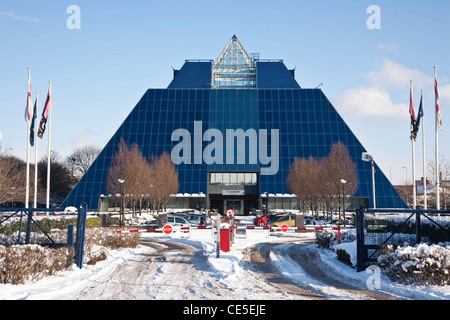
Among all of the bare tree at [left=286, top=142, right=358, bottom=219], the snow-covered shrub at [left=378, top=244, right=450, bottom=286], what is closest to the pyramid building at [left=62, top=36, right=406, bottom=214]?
the bare tree at [left=286, top=142, right=358, bottom=219]

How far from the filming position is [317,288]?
10828mm

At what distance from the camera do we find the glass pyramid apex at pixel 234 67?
8262 cm

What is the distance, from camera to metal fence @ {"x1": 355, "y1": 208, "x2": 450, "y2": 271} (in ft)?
43.2

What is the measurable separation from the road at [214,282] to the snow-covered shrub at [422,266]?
4.35 ft

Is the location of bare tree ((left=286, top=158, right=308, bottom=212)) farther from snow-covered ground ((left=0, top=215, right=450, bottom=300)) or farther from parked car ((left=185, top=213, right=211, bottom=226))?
snow-covered ground ((left=0, top=215, right=450, bottom=300))

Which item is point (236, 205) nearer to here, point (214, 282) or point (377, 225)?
point (377, 225)

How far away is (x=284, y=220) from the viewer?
34.9 m

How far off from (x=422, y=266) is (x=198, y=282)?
18.9ft
